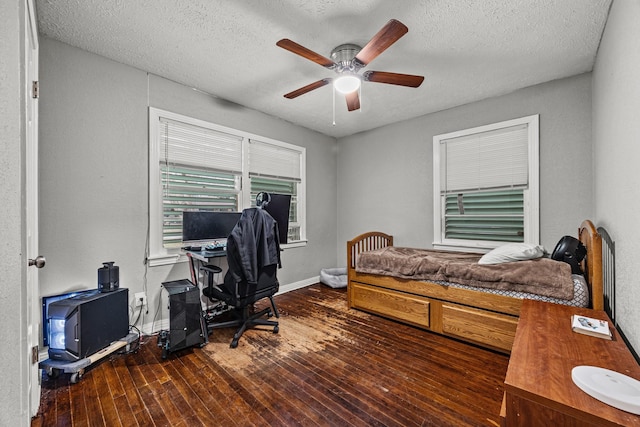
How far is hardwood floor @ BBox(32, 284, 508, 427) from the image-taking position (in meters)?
1.60

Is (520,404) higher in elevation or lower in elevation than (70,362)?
higher

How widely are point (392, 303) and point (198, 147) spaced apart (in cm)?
280

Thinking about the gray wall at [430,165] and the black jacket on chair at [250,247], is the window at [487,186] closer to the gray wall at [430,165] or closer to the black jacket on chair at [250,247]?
the gray wall at [430,165]

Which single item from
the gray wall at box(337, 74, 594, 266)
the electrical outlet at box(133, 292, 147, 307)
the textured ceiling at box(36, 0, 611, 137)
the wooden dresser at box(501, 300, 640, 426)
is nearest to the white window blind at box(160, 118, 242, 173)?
the textured ceiling at box(36, 0, 611, 137)

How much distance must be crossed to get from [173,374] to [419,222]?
3.39 meters

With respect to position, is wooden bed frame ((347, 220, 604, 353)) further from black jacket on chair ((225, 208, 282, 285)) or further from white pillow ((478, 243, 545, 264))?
black jacket on chair ((225, 208, 282, 285))

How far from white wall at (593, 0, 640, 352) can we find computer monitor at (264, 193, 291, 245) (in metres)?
3.10

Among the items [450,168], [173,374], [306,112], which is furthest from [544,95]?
[173,374]

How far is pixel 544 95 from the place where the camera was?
119 inches

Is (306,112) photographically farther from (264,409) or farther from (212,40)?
(264,409)

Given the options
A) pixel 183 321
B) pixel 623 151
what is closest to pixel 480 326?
pixel 623 151

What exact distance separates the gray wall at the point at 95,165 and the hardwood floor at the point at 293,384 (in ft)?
2.60

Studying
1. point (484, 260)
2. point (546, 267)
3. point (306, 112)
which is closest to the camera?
point (546, 267)

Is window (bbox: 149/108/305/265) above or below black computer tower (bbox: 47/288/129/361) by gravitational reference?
above
